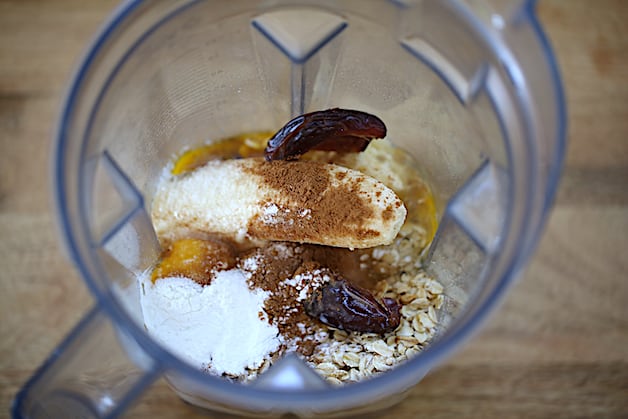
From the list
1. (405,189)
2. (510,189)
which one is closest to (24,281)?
(405,189)

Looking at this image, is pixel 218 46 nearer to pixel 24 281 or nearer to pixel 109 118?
pixel 109 118

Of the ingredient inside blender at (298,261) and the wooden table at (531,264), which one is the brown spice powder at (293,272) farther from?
the wooden table at (531,264)

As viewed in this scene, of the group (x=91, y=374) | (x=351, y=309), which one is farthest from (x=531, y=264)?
(x=91, y=374)

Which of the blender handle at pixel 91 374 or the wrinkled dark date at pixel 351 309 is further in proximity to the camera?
the wrinkled dark date at pixel 351 309

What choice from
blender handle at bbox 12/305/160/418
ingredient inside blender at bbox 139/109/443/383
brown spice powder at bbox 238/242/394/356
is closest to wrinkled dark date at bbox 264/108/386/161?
ingredient inside blender at bbox 139/109/443/383

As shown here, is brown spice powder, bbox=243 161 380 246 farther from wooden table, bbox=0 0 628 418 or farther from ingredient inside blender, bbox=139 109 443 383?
wooden table, bbox=0 0 628 418

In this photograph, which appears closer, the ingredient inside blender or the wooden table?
the ingredient inside blender

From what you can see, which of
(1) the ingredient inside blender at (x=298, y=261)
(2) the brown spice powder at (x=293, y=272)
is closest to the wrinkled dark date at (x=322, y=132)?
(1) the ingredient inside blender at (x=298, y=261)

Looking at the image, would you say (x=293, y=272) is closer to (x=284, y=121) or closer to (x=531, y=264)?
(x=284, y=121)
